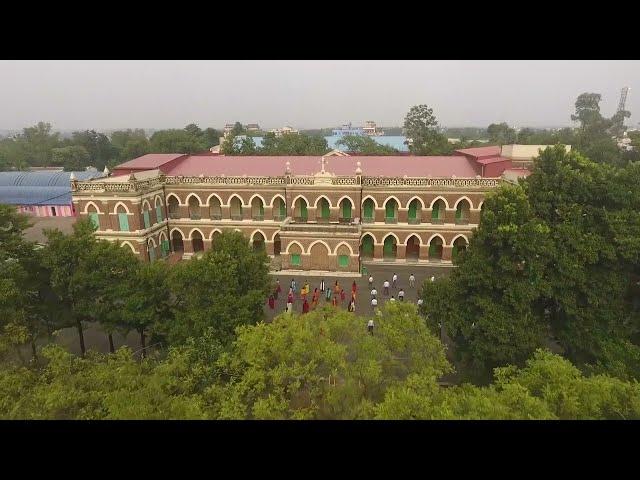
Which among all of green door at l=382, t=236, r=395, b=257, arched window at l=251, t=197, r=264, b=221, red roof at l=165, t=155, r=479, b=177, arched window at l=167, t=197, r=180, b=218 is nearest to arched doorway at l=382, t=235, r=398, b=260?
green door at l=382, t=236, r=395, b=257

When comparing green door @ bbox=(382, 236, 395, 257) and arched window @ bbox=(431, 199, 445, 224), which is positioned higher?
arched window @ bbox=(431, 199, 445, 224)

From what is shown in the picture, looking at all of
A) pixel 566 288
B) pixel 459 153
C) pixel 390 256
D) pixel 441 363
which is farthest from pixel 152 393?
pixel 459 153

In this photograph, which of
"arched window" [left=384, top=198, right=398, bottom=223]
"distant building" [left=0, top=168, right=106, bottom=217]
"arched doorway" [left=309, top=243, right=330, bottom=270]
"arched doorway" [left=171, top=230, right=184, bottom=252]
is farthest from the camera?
"distant building" [left=0, top=168, right=106, bottom=217]

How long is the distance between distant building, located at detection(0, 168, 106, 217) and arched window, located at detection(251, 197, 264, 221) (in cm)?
1924

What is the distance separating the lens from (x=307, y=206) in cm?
2580

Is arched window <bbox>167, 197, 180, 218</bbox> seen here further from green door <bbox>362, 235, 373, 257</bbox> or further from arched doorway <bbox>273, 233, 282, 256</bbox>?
green door <bbox>362, 235, 373, 257</bbox>

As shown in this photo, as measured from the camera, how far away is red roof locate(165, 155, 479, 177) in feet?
85.9

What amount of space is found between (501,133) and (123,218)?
60.4 m

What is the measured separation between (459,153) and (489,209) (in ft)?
56.1

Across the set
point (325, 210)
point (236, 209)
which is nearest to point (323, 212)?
point (325, 210)

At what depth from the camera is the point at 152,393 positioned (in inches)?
332

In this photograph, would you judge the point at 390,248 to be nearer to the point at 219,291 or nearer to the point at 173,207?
the point at 173,207

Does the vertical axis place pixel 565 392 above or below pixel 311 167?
below
